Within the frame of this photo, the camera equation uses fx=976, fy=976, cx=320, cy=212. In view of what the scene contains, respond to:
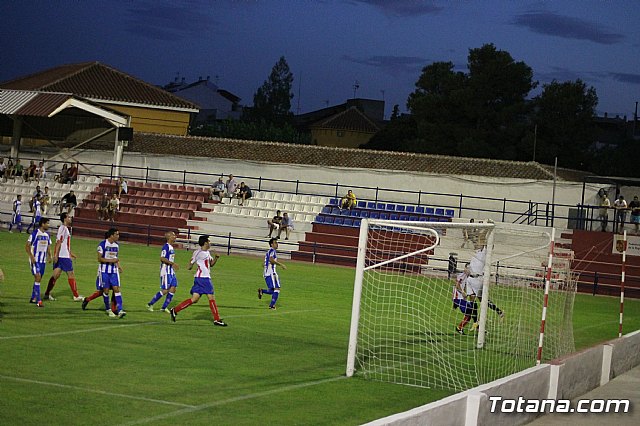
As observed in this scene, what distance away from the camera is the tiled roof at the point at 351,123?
9862 cm

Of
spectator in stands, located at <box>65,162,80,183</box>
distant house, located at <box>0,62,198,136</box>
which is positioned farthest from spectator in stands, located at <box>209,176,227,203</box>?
distant house, located at <box>0,62,198,136</box>

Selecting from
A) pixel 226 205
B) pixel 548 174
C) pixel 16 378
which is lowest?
pixel 16 378

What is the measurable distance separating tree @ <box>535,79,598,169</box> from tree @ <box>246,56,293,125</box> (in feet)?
152

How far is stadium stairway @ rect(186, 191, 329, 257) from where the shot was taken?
42031 mm

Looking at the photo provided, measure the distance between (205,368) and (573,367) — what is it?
17.1 feet

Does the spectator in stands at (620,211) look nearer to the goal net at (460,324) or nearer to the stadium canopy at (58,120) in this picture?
the goal net at (460,324)

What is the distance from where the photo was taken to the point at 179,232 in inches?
1695

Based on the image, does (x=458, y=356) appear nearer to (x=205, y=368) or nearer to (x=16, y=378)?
(x=205, y=368)

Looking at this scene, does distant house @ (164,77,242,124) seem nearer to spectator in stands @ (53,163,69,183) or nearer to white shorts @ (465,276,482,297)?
spectator in stands @ (53,163,69,183)

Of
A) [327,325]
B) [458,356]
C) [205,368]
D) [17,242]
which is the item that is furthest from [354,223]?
[205,368]

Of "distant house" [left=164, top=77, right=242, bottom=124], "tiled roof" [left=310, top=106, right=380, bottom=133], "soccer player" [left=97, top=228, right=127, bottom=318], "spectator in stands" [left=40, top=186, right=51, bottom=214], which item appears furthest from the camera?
"distant house" [left=164, top=77, right=242, bottom=124]

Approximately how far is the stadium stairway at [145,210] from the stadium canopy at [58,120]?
3.70m

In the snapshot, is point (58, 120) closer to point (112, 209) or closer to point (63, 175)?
point (63, 175)

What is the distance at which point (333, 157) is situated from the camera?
1996 inches
